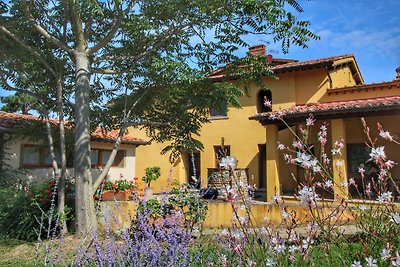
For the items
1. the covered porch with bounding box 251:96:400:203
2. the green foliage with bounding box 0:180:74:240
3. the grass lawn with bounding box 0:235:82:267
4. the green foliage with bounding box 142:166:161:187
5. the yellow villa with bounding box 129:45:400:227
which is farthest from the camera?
the green foliage with bounding box 142:166:161:187

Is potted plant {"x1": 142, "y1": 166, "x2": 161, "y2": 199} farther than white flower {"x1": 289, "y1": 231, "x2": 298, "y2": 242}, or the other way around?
potted plant {"x1": 142, "y1": 166, "x2": 161, "y2": 199}

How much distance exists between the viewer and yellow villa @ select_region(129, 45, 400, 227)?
40.0ft

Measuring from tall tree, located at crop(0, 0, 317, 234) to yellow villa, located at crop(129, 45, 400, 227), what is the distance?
2.86 metres

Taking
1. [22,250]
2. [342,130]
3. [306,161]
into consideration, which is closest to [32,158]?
[22,250]

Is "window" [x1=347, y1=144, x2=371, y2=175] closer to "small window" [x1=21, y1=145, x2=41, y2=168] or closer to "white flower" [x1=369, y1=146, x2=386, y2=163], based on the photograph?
"small window" [x1=21, y1=145, x2=41, y2=168]

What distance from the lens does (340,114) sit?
1212cm

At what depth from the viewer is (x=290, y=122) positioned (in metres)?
13.3

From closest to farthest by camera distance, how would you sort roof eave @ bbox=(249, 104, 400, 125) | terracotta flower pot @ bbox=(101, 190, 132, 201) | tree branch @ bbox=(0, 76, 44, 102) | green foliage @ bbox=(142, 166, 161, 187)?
tree branch @ bbox=(0, 76, 44, 102), roof eave @ bbox=(249, 104, 400, 125), terracotta flower pot @ bbox=(101, 190, 132, 201), green foliage @ bbox=(142, 166, 161, 187)

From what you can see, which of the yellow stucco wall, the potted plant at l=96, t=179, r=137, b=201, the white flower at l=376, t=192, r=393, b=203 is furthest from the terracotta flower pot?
the white flower at l=376, t=192, r=393, b=203

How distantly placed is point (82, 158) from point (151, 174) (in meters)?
10.5

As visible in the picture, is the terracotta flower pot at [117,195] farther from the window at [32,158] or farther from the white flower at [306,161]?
the white flower at [306,161]

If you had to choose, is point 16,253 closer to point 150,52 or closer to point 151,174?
point 150,52

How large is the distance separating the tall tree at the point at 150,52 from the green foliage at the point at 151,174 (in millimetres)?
8453

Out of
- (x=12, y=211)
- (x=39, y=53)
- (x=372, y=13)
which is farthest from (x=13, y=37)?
(x=372, y=13)
